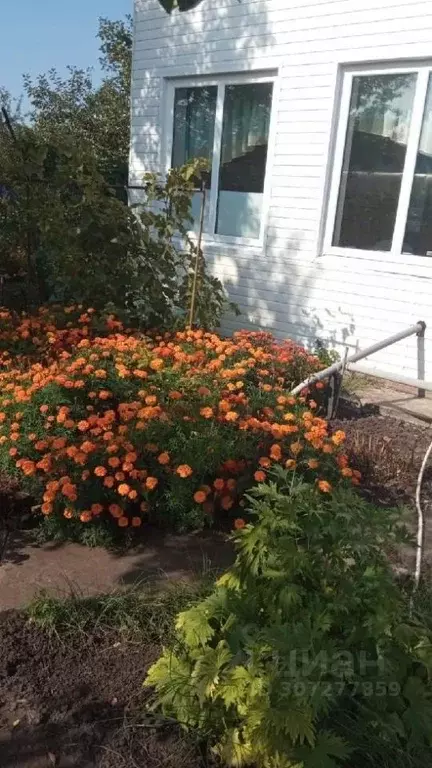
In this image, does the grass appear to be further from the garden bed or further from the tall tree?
the tall tree

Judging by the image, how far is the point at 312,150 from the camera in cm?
618

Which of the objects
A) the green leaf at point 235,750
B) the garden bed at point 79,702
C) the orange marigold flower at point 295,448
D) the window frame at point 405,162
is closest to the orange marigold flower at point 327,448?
the orange marigold flower at point 295,448

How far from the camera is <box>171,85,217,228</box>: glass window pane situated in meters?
7.31

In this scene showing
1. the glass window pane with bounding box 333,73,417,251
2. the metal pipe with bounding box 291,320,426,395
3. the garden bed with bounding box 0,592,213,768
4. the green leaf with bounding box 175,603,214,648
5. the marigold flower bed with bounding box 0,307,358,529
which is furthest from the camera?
the glass window pane with bounding box 333,73,417,251

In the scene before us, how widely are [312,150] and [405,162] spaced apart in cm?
99

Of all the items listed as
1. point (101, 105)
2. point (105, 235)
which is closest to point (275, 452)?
point (105, 235)

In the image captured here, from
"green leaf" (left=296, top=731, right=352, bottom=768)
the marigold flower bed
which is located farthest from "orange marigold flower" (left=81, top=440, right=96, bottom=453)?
"green leaf" (left=296, top=731, right=352, bottom=768)

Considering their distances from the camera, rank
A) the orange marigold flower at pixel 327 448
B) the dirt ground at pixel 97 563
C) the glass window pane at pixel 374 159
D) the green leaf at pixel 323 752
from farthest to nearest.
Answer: the glass window pane at pixel 374 159, the orange marigold flower at pixel 327 448, the dirt ground at pixel 97 563, the green leaf at pixel 323 752

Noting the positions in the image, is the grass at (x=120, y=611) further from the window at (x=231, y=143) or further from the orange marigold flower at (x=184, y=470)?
the window at (x=231, y=143)

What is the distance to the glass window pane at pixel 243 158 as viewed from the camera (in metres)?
6.79

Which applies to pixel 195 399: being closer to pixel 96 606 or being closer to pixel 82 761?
pixel 96 606

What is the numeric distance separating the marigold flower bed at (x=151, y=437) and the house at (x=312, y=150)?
2.36 metres

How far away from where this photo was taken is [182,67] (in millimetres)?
7297

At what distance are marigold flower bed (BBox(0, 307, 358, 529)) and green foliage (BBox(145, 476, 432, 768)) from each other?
86 cm
